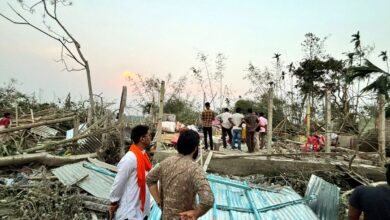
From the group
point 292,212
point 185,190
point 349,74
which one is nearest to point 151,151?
point 292,212

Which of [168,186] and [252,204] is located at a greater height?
[168,186]

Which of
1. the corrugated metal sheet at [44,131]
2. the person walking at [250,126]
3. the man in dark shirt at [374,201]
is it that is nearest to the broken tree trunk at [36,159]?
the corrugated metal sheet at [44,131]

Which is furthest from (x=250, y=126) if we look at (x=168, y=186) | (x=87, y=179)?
(x=168, y=186)

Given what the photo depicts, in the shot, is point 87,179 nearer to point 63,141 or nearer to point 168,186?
point 63,141

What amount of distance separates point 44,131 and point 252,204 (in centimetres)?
839

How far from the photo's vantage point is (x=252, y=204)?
601 cm

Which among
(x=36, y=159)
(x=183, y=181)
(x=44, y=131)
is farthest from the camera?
(x=44, y=131)

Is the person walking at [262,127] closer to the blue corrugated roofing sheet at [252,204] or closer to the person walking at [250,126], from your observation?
the person walking at [250,126]

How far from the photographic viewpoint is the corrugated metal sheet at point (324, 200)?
645 centimetres

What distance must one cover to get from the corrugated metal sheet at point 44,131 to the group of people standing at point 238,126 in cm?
511

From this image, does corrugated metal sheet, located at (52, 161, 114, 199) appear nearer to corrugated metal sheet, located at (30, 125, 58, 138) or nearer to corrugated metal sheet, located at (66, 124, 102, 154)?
corrugated metal sheet, located at (66, 124, 102, 154)

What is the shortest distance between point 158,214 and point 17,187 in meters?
3.03

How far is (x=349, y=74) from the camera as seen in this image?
1591cm

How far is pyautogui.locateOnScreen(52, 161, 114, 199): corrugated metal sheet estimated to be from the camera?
656cm
